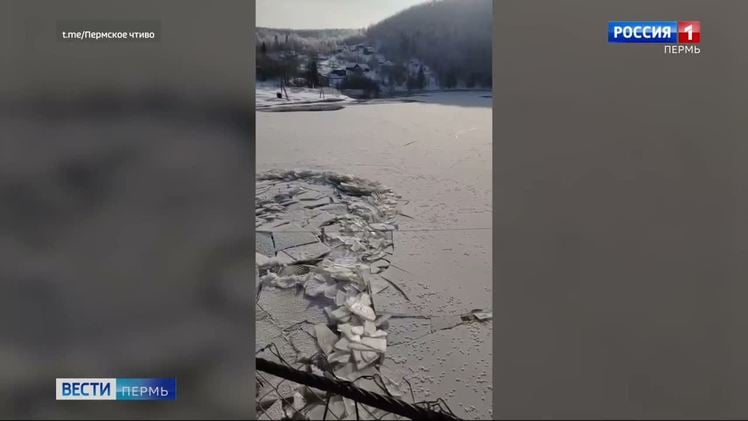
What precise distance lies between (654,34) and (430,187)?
0.67 meters

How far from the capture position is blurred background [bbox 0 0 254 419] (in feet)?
4.43

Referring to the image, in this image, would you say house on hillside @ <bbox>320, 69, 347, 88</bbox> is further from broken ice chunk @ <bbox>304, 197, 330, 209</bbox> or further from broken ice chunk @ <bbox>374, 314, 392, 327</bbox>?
broken ice chunk @ <bbox>374, 314, 392, 327</bbox>

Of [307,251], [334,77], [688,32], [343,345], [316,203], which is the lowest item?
[343,345]

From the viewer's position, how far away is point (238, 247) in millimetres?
1363

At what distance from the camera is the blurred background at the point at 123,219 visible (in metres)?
1.35

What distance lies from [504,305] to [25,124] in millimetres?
1252

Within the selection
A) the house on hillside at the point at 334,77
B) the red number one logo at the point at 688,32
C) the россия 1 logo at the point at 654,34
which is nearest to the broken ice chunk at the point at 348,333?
the house on hillside at the point at 334,77

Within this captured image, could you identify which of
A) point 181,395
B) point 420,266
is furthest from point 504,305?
point 181,395

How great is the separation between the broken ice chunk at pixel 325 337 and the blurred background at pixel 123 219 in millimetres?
172

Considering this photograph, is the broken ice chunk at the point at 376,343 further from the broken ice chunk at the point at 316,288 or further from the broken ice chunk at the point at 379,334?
the broken ice chunk at the point at 316,288

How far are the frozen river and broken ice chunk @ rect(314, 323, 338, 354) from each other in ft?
0.46

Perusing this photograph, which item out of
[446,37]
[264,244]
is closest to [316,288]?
[264,244]

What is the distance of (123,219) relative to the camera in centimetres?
136

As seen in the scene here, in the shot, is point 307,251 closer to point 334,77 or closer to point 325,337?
point 325,337
